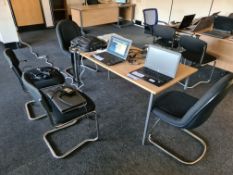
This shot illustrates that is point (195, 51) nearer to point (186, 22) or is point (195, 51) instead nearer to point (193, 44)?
point (193, 44)

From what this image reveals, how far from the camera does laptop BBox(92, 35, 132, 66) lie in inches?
85.8

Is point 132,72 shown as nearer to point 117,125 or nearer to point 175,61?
point 175,61

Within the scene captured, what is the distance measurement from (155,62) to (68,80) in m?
1.82

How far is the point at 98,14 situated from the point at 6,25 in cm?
268

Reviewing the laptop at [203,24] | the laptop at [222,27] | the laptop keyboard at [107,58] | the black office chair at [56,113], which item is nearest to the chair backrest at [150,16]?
the laptop at [203,24]

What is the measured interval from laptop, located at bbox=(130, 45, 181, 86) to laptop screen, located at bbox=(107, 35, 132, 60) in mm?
326

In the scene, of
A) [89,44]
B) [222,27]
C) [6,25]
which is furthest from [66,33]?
[222,27]

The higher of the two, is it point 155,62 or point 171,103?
point 155,62

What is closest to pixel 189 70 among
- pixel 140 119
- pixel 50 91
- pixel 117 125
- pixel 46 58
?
pixel 140 119

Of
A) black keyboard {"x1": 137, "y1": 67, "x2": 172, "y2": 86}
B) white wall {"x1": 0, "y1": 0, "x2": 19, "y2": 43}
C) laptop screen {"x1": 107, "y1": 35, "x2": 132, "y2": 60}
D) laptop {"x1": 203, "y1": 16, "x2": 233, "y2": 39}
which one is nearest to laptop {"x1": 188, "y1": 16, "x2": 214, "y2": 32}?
laptop {"x1": 203, "y1": 16, "x2": 233, "y2": 39}

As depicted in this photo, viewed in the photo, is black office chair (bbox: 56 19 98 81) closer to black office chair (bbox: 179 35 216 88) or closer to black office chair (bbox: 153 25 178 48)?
black office chair (bbox: 153 25 178 48)

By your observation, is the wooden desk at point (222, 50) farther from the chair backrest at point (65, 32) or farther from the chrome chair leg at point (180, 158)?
the chair backrest at point (65, 32)

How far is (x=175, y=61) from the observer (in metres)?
1.79

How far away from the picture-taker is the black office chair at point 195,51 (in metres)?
2.74
